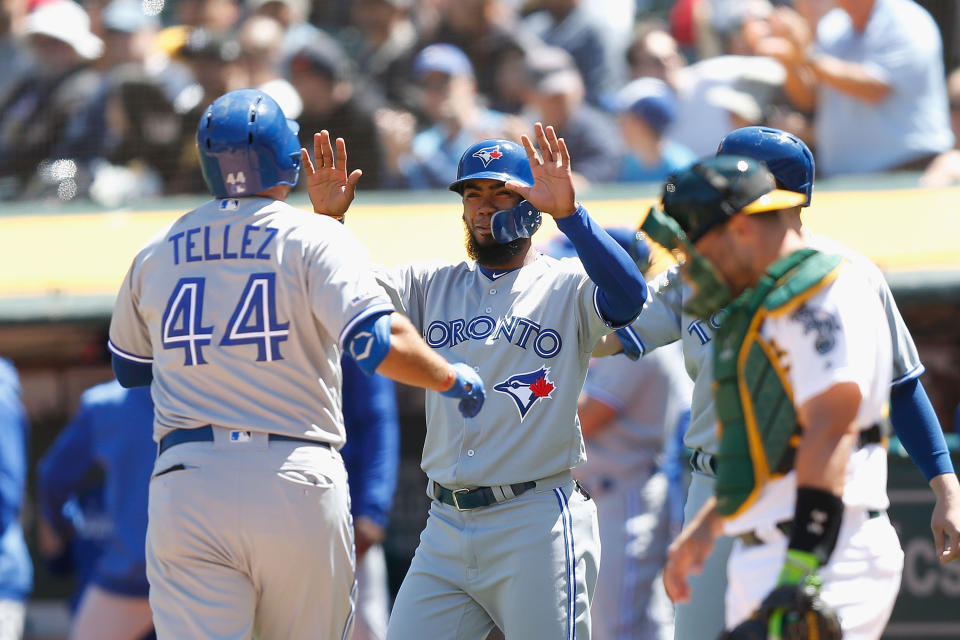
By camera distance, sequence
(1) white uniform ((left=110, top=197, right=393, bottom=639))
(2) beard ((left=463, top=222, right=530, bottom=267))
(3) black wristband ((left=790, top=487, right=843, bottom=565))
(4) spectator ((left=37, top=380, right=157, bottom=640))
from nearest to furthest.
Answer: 1. (3) black wristband ((left=790, top=487, right=843, bottom=565))
2. (1) white uniform ((left=110, top=197, right=393, bottom=639))
3. (2) beard ((left=463, top=222, right=530, bottom=267))
4. (4) spectator ((left=37, top=380, right=157, bottom=640))

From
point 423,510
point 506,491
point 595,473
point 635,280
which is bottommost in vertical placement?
point 423,510

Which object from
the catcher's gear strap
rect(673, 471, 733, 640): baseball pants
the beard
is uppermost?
the beard

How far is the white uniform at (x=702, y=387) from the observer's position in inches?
146

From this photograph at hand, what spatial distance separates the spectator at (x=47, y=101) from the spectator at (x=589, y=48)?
289 centimetres

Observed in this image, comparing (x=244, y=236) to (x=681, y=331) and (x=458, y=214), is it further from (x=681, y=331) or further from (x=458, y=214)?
(x=458, y=214)

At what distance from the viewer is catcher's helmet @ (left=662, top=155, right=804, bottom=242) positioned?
2756 mm

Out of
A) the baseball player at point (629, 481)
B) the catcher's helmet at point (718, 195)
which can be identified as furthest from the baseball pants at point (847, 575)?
the baseball player at point (629, 481)

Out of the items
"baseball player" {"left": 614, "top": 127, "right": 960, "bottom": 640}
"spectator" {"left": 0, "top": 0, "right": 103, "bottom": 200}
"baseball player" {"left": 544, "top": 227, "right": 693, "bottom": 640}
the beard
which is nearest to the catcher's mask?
"baseball player" {"left": 614, "top": 127, "right": 960, "bottom": 640}

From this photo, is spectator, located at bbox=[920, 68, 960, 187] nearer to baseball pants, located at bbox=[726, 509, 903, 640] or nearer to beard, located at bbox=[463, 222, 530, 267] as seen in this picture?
beard, located at bbox=[463, 222, 530, 267]

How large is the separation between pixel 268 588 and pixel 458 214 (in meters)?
3.56

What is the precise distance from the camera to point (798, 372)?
2.69m

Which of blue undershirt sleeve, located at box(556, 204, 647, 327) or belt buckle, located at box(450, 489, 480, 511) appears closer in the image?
blue undershirt sleeve, located at box(556, 204, 647, 327)

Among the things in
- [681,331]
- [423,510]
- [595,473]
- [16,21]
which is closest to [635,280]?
[681,331]

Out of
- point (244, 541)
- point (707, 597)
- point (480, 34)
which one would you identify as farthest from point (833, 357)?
point (480, 34)
